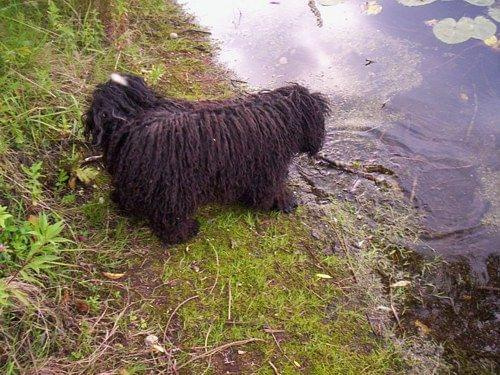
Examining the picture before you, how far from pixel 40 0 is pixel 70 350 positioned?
2706mm

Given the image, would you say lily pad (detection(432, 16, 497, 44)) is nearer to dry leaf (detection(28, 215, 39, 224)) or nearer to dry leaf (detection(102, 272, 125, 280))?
dry leaf (detection(102, 272, 125, 280))

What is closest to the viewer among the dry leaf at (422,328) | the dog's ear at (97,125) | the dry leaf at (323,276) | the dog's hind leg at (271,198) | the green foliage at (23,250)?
the green foliage at (23,250)

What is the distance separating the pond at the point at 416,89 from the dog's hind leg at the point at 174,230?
1147 millimetres

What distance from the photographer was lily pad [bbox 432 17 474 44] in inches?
183

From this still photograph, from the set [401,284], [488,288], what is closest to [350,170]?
[401,284]

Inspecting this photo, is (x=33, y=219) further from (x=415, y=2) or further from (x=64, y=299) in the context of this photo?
(x=415, y=2)

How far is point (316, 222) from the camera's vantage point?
3.28 meters

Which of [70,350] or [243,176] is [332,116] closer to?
[243,176]

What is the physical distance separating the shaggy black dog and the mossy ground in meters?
0.22

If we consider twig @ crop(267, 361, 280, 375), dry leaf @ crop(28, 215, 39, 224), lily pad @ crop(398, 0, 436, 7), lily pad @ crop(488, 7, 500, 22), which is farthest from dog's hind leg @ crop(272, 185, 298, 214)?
lily pad @ crop(488, 7, 500, 22)

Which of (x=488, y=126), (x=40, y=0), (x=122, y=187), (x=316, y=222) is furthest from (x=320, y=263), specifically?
(x=40, y=0)

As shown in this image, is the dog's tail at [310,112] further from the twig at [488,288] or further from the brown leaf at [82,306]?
the brown leaf at [82,306]

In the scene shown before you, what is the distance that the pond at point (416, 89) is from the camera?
3283 millimetres

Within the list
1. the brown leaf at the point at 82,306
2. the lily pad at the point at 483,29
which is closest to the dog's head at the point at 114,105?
the brown leaf at the point at 82,306
